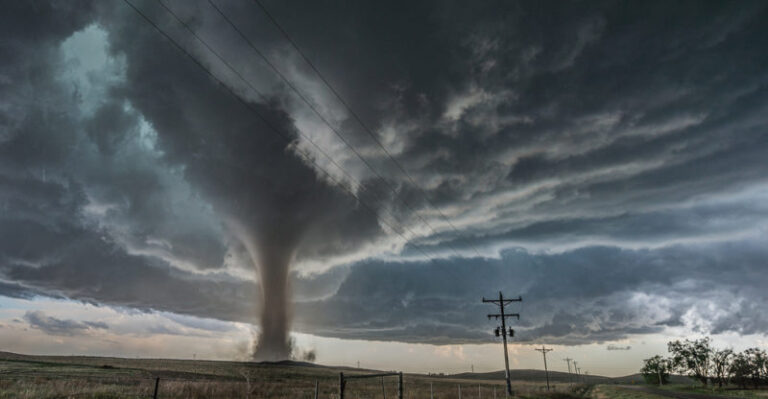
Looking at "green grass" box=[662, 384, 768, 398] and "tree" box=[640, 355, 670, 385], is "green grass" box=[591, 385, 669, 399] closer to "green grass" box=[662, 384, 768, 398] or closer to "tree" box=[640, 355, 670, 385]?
"green grass" box=[662, 384, 768, 398]

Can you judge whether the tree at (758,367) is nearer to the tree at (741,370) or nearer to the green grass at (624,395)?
the tree at (741,370)

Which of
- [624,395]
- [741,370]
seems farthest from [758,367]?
[624,395]

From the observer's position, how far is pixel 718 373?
113 metres

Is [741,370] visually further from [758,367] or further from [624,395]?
[624,395]

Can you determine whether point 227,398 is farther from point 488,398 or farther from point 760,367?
point 760,367

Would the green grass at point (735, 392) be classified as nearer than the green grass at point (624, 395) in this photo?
No


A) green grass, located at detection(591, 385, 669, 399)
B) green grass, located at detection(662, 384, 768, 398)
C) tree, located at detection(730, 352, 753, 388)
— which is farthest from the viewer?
tree, located at detection(730, 352, 753, 388)

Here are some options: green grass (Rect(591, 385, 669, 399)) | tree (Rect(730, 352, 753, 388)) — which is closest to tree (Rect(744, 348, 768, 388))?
tree (Rect(730, 352, 753, 388))

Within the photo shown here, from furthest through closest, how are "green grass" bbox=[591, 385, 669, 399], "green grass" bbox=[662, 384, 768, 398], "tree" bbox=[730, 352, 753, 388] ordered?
"tree" bbox=[730, 352, 753, 388], "green grass" bbox=[662, 384, 768, 398], "green grass" bbox=[591, 385, 669, 399]

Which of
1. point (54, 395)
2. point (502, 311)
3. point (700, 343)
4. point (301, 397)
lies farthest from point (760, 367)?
point (54, 395)

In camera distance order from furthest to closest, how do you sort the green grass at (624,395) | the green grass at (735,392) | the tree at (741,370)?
the tree at (741,370) → the green grass at (735,392) → the green grass at (624,395)

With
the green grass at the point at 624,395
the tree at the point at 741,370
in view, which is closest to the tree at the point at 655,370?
the tree at the point at 741,370

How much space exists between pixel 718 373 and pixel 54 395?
485 ft

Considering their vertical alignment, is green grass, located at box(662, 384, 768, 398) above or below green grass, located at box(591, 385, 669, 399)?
below
